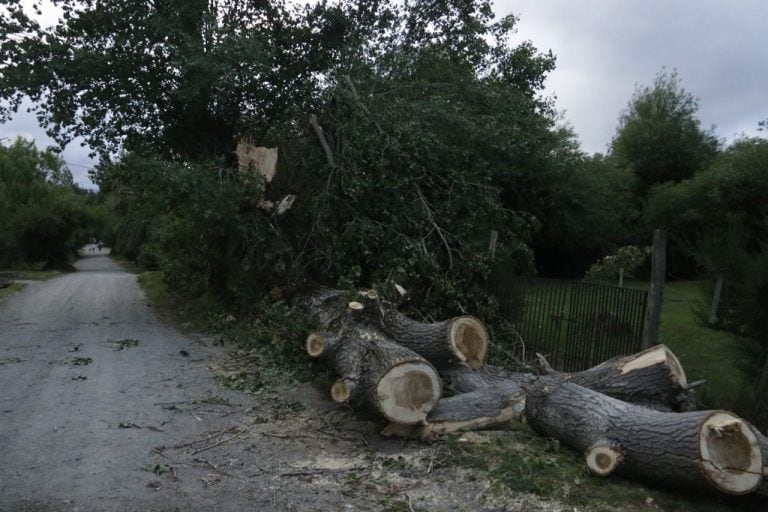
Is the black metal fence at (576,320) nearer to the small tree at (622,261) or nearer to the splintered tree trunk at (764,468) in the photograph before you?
the splintered tree trunk at (764,468)

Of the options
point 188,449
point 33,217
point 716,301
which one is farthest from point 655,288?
point 33,217

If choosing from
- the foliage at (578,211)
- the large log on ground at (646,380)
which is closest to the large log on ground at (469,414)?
the large log on ground at (646,380)

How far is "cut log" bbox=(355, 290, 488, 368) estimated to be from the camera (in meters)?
6.16

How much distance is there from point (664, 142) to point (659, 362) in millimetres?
26170

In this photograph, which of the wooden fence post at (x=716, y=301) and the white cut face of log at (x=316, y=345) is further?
the white cut face of log at (x=316, y=345)

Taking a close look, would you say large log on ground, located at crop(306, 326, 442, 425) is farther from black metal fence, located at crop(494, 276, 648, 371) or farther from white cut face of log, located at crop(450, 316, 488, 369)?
black metal fence, located at crop(494, 276, 648, 371)

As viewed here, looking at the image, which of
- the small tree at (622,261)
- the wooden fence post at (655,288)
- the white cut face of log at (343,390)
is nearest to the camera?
the white cut face of log at (343,390)

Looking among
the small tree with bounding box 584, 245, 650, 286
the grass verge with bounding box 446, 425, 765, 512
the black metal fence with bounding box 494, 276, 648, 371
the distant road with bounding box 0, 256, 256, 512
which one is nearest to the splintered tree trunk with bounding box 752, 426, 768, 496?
the grass verge with bounding box 446, 425, 765, 512

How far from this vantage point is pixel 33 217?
31.8 meters

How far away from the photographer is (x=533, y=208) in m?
22.0

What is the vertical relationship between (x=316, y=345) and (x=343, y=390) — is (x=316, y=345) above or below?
above

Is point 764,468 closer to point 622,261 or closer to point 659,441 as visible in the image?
point 659,441

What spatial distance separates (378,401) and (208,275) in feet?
29.4

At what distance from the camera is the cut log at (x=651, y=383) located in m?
5.14
